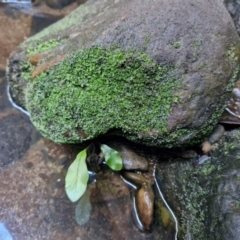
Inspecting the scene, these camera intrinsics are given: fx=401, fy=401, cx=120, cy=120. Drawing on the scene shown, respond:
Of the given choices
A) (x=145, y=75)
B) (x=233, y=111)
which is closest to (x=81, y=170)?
(x=145, y=75)

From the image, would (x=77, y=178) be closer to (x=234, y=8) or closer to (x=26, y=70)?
(x=26, y=70)

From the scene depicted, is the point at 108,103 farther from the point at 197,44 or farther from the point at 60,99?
the point at 197,44

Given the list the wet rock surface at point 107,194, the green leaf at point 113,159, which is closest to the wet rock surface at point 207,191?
the wet rock surface at point 107,194

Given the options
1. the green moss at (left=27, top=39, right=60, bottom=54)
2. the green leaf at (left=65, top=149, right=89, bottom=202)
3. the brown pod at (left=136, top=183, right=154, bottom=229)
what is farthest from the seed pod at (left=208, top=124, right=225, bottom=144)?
the green moss at (left=27, top=39, right=60, bottom=54)

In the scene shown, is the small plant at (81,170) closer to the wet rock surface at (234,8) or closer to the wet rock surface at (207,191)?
the wet rock surface at (207,191)

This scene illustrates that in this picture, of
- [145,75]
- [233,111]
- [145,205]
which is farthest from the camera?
[233,111]

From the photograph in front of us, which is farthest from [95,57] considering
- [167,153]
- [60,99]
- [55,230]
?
[55,230]

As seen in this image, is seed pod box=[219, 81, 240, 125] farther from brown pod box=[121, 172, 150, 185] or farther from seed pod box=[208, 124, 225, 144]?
brown pod box=[121, 172, 150, 185]
